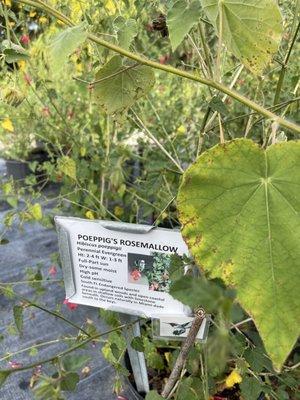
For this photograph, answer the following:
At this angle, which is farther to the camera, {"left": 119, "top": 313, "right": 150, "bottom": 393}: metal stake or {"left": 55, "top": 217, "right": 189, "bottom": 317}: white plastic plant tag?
{"left": 119, "top": 313, "right": 150, "bottom": 393}: metal stake

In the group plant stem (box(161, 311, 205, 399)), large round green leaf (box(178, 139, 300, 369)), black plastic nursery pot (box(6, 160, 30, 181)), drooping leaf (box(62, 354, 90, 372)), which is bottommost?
black plastic nursery pot (box(6, 160, 30, 181))

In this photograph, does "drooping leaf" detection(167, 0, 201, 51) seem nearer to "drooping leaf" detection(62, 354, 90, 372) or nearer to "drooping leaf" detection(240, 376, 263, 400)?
"drooping leaf" detection(62, 354, 90, 372)

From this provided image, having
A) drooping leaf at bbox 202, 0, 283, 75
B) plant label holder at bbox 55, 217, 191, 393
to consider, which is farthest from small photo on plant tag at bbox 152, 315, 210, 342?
drooping leaf at bbox 202, 0, 283, 75

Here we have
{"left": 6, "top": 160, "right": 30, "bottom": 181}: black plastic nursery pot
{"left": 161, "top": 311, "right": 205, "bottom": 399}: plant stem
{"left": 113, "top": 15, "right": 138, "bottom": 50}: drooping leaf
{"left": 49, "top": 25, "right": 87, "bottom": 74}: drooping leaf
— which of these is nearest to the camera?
{"left": 49, "top": 25, "right": 87, "bottom": 74}: drooping leaf

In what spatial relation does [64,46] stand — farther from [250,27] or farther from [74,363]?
[74,363]

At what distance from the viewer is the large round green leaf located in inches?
19.2

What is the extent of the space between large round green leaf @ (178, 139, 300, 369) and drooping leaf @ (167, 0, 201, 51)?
131mm

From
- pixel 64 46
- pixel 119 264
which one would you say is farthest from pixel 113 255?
pixel 64 46

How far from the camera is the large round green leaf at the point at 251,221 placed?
0.49 metres

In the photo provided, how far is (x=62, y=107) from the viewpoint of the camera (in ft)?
7.33

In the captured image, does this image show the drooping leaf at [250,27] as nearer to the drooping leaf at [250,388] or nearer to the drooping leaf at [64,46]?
the drooping leaf at [64,46]

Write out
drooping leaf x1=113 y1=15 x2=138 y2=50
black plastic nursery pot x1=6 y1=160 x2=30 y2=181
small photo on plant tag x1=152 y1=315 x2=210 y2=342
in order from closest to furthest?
drooping leaf x1=113 y1=15 x2=138 y2=50
small photo on plant tag x1=152 y1=315 x2=210 y2=342
black plastic nursery pot x1=6 y1=160 x2=30 y2=181

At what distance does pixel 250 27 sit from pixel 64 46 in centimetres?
24

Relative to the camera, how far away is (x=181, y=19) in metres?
0.52
